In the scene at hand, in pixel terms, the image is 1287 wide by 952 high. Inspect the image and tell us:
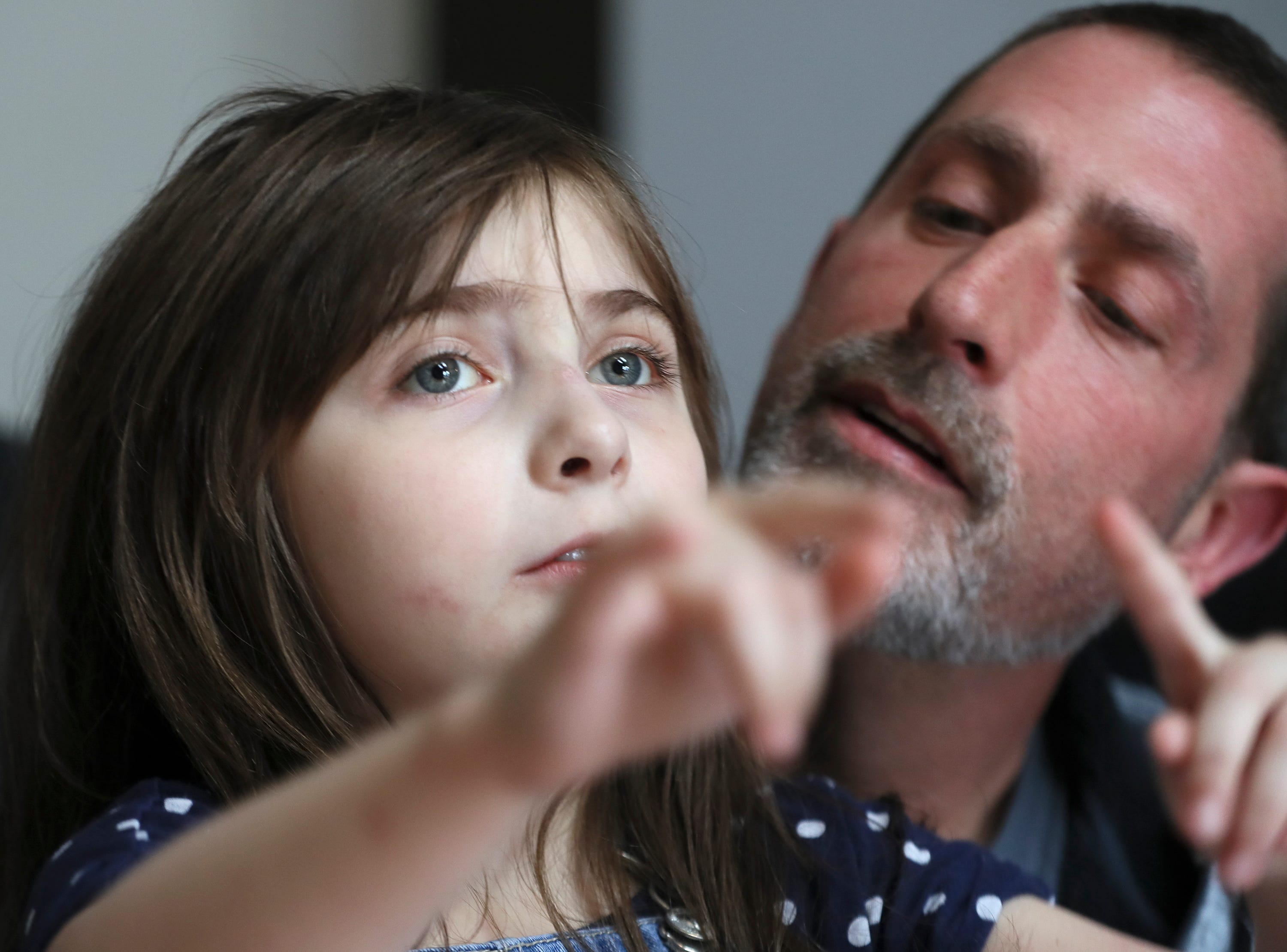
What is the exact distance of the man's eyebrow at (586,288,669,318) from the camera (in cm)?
80

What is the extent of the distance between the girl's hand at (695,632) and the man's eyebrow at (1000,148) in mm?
739

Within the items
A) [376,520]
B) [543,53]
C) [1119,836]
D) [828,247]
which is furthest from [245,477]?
[543,53]

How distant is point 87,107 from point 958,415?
4.38 ft

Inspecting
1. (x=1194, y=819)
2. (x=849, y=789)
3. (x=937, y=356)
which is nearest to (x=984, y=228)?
(x=937, y=356)

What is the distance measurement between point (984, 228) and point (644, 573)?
0.81 meters

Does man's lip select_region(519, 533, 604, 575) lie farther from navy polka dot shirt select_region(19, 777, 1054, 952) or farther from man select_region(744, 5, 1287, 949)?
man select_region(744, 5, 1287, 949)

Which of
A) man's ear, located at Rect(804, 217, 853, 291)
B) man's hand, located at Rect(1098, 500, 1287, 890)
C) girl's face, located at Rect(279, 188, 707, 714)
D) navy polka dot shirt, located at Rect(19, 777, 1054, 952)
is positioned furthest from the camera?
man's ear, located at Rect(804, 217, 853, 291)

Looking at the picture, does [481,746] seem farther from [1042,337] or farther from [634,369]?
[1042,337]

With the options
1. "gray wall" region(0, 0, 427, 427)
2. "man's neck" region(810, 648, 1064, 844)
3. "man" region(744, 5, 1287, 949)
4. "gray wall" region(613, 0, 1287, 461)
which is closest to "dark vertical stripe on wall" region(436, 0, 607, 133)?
"gray wall" region(613, 0, 1287, 461)

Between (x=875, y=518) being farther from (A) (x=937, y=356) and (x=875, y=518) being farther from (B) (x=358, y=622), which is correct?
(A) (x=937, y=356)

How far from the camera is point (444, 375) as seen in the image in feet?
2.47

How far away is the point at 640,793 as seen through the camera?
34.5 inches

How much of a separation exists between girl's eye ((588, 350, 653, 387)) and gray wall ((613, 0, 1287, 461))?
0.96 m

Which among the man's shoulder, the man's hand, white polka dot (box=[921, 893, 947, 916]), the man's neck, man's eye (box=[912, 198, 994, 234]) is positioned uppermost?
man's eye (box=[912, 198, 994, 234])
